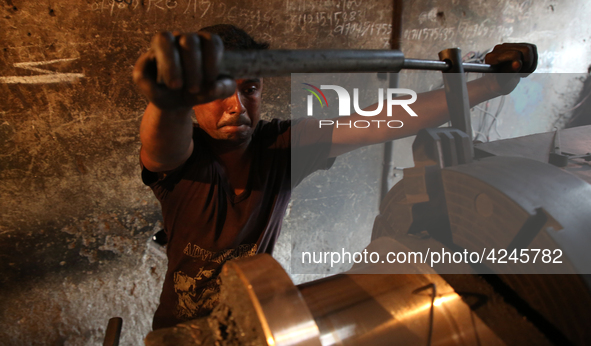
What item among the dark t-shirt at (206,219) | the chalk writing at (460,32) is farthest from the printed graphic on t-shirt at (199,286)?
the chalk writing at (460,32)

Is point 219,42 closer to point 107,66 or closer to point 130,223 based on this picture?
point 107,66

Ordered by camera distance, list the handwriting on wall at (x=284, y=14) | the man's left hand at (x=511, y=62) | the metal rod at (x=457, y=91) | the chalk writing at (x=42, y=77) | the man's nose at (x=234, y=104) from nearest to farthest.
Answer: the metal rod at (x=457, y=91), the man's left hand at (x=511, y=62), the man's nose at (x=234, y=104), the chalk writing at (x=42, y=77), the handwriting on wall at (x=284, y=14)

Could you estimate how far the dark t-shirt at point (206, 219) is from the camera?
1.16m

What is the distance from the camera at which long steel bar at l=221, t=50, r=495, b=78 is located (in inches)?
19.1

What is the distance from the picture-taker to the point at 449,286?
1.81 feet

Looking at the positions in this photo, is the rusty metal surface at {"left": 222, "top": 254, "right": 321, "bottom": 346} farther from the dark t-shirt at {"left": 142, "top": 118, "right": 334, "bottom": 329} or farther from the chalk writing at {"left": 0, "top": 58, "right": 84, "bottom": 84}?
the chalk writing at {"left": 0, "top": 58, "right": 84, "bottom": 84}

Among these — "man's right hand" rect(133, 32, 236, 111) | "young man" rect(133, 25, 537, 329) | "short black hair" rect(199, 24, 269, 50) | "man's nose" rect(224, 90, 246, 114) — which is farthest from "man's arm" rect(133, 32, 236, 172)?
"short black hair" rect(199, 24, 269, 50)

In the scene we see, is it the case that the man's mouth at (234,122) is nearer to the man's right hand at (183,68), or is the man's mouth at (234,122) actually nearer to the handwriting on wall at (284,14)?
the man's right hand at (183,68)

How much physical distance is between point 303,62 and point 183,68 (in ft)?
0.62

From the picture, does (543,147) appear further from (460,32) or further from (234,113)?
(460,32)

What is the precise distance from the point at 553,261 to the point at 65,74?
193cm

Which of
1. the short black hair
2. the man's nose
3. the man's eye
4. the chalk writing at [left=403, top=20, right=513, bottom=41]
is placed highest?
the chalk writing at [left=403, top=20, right=513, bottom=41]

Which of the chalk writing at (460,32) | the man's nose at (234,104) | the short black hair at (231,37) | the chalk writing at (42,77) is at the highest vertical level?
the chalk writing at (460,32)

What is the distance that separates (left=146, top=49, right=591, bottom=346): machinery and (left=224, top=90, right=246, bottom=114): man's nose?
0.57 metres
